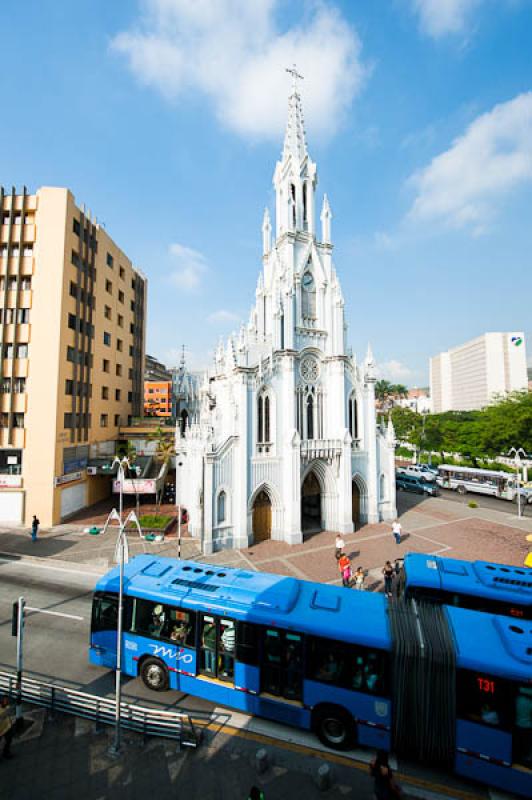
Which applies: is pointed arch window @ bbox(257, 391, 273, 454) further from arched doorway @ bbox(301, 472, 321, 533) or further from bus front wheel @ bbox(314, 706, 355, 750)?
bus front wheel @ bbox(314, 706, 355, 750)

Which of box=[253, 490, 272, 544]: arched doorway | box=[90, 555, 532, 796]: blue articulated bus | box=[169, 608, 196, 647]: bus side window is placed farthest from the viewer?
box=[253, 490, 272, 544]: arched doorway

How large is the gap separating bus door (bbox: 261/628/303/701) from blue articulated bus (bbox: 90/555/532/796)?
0.03 m

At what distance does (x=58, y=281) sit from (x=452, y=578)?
107 feet

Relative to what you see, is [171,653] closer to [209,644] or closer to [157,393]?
[209,644]

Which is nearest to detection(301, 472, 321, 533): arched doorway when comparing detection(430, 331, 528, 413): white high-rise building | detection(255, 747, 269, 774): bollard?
detection(255, 747, 269, 774): bollard

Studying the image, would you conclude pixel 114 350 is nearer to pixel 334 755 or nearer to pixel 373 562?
pixel 373 562

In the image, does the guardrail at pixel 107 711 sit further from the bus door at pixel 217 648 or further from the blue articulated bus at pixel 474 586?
the blue articulated bus at pixel 474 586

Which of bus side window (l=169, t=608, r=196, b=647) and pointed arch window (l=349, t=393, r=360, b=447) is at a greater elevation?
pointed arch window (l=349, t=393, r=360, b=447)

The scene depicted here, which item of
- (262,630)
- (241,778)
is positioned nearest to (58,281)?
(262,630)

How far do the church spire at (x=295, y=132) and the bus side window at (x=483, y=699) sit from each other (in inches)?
1279

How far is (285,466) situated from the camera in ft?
81.1

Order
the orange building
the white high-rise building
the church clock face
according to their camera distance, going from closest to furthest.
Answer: the church clock face
the orange building
the white high-rise building

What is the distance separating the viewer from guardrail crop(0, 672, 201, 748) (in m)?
8.32

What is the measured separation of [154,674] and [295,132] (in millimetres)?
35415
